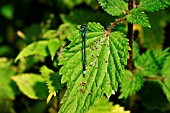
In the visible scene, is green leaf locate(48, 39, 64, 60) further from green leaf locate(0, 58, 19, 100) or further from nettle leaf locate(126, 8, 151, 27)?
nettle leaf locate(126, 8, 151, 27)

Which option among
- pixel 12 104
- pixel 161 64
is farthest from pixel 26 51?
pixel 161 64

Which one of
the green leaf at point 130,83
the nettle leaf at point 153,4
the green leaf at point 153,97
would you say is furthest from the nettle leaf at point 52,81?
the green leaf at point 153,97

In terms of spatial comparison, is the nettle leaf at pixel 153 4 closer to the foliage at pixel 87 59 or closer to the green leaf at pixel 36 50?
the foliage at pixel 87 59

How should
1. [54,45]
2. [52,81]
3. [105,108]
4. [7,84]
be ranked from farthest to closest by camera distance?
[7,84] → [54,45] → [105,108] → [52,81]

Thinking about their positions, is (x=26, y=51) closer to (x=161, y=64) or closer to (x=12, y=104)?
(x=12, y=104)

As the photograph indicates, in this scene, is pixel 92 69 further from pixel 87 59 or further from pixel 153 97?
pixel 153 97

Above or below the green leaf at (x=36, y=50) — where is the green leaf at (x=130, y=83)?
below

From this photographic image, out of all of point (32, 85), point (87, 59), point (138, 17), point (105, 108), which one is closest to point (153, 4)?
point (138, 17)
